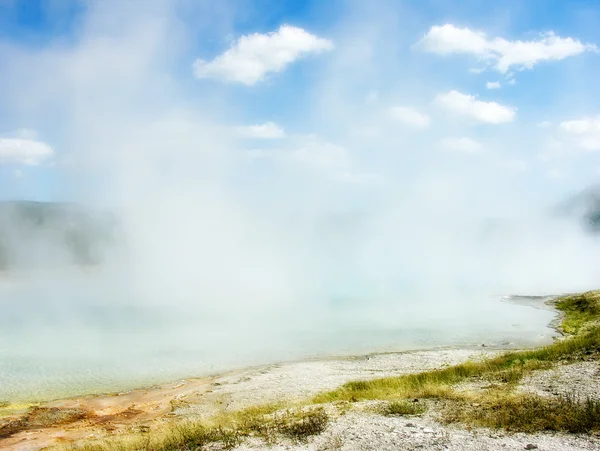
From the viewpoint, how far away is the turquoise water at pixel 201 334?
23938 millimetres

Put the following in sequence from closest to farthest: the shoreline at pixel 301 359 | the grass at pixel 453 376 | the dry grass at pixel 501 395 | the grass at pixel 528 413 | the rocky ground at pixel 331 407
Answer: the rocky ground at pixel 331 407, the grass at pixel 528 413, the dry grass at pixel 501 395, the grass at pixel 453 376, the shoreline at pixel 301 359

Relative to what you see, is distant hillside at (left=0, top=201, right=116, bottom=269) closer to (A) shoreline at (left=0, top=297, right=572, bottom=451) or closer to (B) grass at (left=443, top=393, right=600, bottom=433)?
(A) shoreline at (left=0, top=297, right=572, bottom=451)

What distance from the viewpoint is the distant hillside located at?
97.4 metres

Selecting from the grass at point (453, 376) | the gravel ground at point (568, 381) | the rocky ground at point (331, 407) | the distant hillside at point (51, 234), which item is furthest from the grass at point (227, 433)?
the distant hillside at point (51, 234)

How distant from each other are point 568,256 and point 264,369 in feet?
295

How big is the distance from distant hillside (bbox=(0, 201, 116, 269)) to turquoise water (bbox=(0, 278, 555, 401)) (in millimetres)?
52402

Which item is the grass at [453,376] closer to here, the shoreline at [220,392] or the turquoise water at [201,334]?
the shoreline at [220,392]

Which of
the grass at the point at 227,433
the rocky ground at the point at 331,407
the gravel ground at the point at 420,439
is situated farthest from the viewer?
the grass at the point at 227,433

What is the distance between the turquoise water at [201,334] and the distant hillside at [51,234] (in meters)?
52.4

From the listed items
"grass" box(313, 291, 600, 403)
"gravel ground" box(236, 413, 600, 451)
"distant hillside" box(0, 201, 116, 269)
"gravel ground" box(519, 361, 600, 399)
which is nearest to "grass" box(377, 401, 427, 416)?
"gravel ground" box(236, 413, 600, 451)

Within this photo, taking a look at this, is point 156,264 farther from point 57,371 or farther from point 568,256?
point 568,256

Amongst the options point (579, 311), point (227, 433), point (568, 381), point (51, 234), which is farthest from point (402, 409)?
point (51, 234)

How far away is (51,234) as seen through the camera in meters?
119

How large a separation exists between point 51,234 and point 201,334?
335 ft
